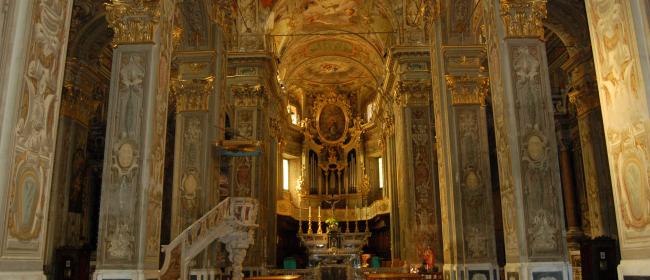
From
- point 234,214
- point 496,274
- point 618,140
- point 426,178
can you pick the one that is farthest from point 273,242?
point 618,140

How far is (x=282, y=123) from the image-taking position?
90.2 feet

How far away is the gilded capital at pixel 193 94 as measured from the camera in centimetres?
1145

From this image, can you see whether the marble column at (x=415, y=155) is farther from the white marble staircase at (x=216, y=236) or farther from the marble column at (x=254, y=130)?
the white marble staircase at (x=216, y=236)

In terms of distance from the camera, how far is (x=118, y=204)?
7418 millimetres

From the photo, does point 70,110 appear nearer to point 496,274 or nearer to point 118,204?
→ point 118,204

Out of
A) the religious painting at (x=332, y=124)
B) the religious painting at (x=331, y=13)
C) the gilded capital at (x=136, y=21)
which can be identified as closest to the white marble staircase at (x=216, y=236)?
the gilded capital at (x=136, y=21)

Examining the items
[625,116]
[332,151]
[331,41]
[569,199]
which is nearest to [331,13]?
[331,41]

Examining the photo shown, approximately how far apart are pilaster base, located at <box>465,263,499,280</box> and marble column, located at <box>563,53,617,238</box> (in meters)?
5.41

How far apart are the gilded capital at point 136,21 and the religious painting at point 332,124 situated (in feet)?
75.3

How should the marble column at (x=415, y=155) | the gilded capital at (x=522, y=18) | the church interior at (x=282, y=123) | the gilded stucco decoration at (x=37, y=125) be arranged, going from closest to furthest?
the gilded stucco decoration at (x=37, y=125) < the church interior at (x=282, y=123) < the gilded capital at (x=522, y=18) < the marble column at (x=415, y=155)

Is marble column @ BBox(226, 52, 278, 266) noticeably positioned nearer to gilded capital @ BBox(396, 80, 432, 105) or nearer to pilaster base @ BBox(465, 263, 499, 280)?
gilded capital @ BBox(396, 80, 432, 105)

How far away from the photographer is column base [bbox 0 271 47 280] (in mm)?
4011

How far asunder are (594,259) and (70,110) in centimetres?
1449

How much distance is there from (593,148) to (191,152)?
34.5ft
